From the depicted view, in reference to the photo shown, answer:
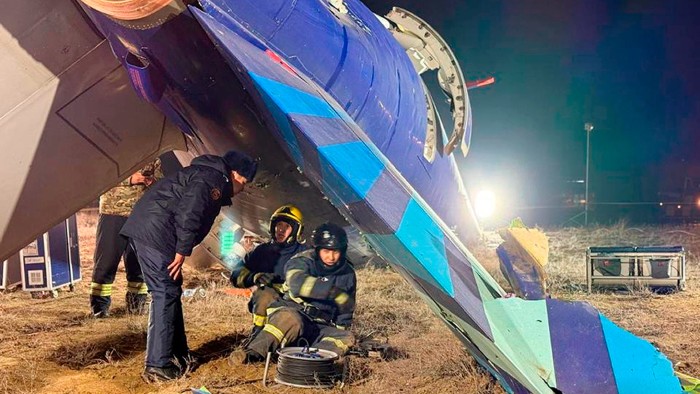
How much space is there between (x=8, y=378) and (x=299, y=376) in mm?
1993

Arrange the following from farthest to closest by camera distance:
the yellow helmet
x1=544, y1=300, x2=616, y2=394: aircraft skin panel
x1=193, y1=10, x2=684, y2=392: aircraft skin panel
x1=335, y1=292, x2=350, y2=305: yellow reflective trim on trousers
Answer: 1. the yellow helmet
2. x1=335, y1=292, x2=350, y2=305: yellow reflective trim on trousers
3. x1=544, y1=300, x2=616, y2=394: aircraft skin panel
4. x1=193, y1=10, x2=684, y2=392: aircraft skin panel

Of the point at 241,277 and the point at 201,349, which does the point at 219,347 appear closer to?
the point at 201,349

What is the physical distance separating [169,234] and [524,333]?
254 centimetres

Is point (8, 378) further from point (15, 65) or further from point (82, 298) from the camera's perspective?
point (82, 298)

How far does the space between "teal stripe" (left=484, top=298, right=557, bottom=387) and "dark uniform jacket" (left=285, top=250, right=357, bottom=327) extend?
192 centimetres

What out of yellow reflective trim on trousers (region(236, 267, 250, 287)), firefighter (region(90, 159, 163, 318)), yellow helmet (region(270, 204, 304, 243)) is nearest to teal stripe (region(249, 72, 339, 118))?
yellow helmet (region(270, 204, 304, 243))

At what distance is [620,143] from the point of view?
46.4 m

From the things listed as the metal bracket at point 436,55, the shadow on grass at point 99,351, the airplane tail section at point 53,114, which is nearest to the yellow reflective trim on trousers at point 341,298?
the shadow on grass at point 99,351

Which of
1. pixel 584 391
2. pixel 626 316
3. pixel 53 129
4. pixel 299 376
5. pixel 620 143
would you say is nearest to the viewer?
pixel 584 391

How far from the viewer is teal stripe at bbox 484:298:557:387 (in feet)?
7.97

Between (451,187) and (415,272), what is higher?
(451,187)

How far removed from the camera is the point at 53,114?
13.6 feet

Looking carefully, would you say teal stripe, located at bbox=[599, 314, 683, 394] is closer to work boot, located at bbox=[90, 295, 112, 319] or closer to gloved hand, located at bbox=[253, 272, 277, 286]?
gloved hand, located at bbox=[253, 272, 277, 286]

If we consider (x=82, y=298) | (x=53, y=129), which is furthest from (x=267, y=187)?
(x=82, y=298)
